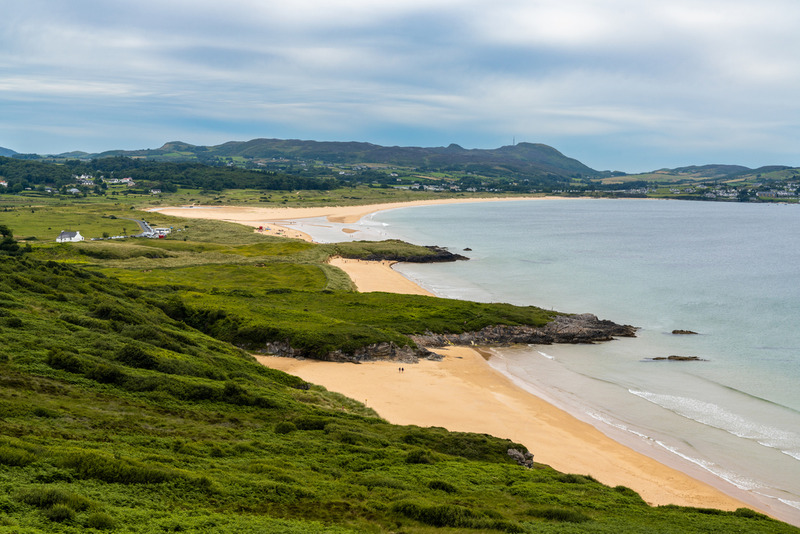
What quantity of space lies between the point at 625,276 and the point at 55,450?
89.4 metres

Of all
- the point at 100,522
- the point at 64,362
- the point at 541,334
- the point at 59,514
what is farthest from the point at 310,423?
the point at 541,334

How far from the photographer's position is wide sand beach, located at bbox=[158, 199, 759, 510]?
2841 centimetres

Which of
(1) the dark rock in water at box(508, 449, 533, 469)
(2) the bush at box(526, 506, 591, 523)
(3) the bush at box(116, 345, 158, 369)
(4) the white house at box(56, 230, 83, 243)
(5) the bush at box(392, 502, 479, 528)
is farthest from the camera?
(4) the white house at box(56, 230, 83, 243)

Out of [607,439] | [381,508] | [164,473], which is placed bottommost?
[607,439]

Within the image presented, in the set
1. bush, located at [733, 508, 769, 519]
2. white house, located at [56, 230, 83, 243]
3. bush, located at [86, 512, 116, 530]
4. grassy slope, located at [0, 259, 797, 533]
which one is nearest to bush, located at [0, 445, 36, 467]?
grassy slope, located at [0, 259, 797, 533]

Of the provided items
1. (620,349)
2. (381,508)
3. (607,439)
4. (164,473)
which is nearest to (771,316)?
(620,349)

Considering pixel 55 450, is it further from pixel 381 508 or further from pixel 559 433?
pixel 559 433

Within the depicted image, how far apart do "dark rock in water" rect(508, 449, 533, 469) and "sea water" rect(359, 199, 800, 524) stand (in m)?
9.13

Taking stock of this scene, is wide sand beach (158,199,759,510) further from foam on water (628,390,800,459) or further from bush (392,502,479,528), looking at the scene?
bush (392,502,479,528)

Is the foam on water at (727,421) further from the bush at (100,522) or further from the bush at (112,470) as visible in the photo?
the bush at (100,522)

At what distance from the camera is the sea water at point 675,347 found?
33.2 metres

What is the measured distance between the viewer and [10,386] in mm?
22734

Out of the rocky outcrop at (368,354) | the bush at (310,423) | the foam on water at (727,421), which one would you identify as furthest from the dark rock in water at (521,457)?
the rocky outcrop at (368,354)

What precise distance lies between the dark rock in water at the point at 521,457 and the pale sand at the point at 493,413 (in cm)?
245
